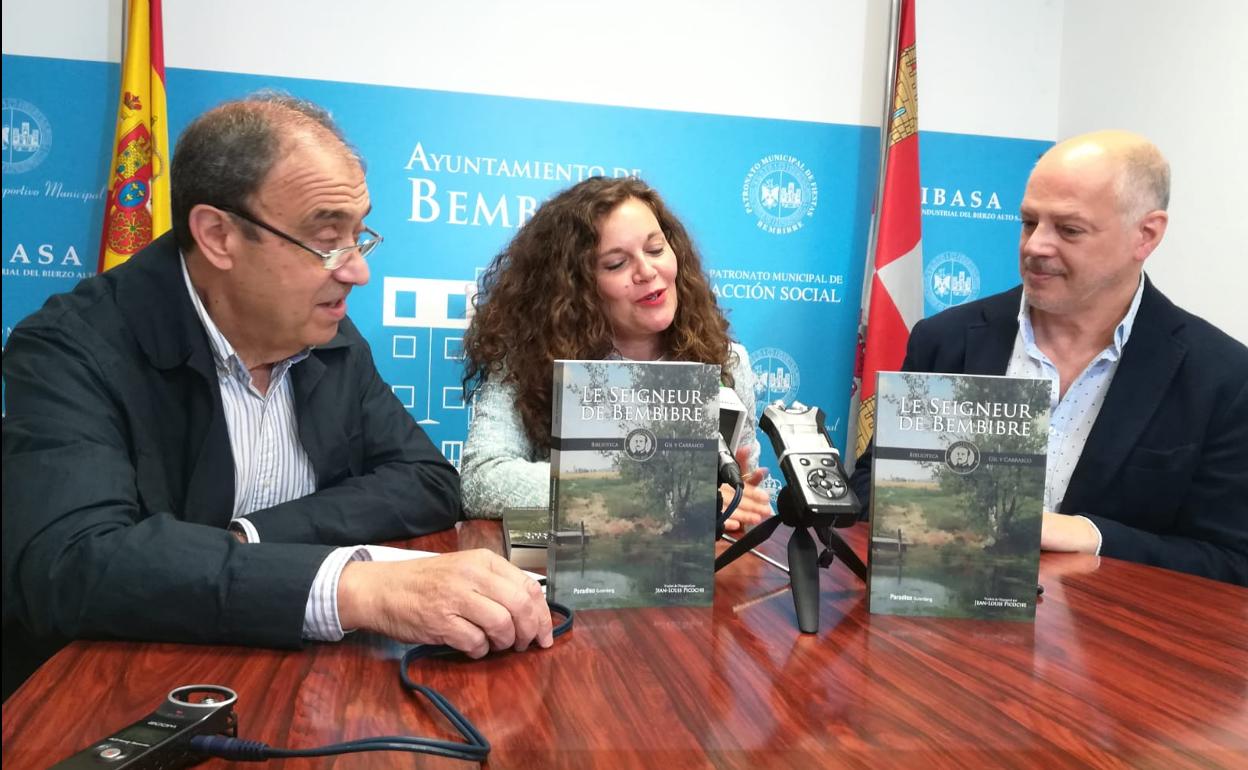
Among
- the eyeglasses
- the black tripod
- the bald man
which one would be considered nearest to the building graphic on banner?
the bald man

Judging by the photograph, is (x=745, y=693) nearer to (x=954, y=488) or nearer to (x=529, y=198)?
(x=954, y=488)

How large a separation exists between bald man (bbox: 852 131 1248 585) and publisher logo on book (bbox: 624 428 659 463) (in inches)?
35.2

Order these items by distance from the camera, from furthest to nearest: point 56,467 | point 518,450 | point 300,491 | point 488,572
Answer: point 518,450
point 300,491
point 56,467
point 488,572

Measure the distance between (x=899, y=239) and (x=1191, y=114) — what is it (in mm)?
1175

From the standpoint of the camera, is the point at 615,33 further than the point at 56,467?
Yes

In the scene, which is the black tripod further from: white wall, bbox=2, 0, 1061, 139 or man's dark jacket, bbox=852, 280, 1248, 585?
white wall, bbox=2, 0, 1061, 139

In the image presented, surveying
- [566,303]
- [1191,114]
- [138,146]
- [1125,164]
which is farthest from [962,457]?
[138,146]

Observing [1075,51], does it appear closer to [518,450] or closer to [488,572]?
[518,450]

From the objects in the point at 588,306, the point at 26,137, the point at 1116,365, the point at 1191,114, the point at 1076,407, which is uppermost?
the point at 1191,114

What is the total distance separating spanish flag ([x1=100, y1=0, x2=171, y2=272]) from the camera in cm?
350

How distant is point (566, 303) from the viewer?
2605 millimetres

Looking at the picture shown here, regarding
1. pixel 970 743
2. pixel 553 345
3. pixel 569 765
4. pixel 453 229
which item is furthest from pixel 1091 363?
pixel 453 229

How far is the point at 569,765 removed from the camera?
779 mm

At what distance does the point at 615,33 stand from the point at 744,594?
10.9 ft
